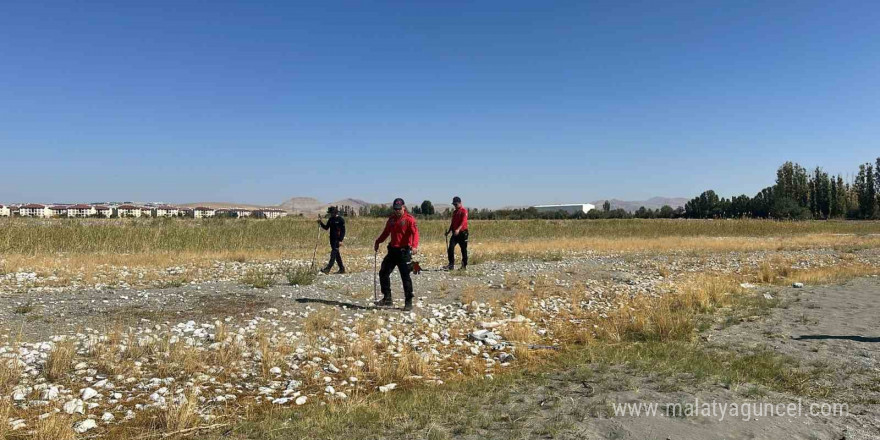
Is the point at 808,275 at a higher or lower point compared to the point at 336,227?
lower

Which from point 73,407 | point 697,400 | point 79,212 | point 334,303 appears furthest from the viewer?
point 79,212

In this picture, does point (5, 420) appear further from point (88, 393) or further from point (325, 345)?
point (325, 345)

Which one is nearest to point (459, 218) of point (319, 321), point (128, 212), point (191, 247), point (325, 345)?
point (319, 321)

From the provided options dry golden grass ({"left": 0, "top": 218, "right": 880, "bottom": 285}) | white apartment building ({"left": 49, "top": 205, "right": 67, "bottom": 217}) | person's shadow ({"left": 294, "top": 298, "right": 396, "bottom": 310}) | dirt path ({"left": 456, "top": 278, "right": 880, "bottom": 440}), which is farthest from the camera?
white apartment building ({"left": 49, "top": 205, "right": 67, "bottom": 217})

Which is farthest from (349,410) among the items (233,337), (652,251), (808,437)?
(652,251)

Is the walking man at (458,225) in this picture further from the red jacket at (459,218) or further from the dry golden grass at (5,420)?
the dry golden grass at (5,420)

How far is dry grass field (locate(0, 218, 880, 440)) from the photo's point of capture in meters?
5.32

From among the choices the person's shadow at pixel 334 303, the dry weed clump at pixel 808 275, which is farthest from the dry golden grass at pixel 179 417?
the dry weed clump at pixel 808 275

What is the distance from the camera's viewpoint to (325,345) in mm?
8219

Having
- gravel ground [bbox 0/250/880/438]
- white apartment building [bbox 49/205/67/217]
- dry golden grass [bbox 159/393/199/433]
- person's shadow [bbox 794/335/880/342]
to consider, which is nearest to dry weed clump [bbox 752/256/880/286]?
gravel ground [bbox 0/250/880/438]

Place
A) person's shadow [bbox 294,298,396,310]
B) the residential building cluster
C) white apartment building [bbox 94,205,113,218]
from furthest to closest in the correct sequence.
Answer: white apartment building [bbox 94,205,113,218] < the residential building cluster < person's shadow [bbox 294,298,396,310]

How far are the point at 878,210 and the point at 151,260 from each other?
383 ft

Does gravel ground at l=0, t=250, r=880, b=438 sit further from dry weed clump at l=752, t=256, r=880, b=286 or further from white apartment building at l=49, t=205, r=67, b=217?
white apartment building at l=49, t=205, r=67, b=217

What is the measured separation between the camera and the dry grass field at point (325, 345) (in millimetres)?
5324
